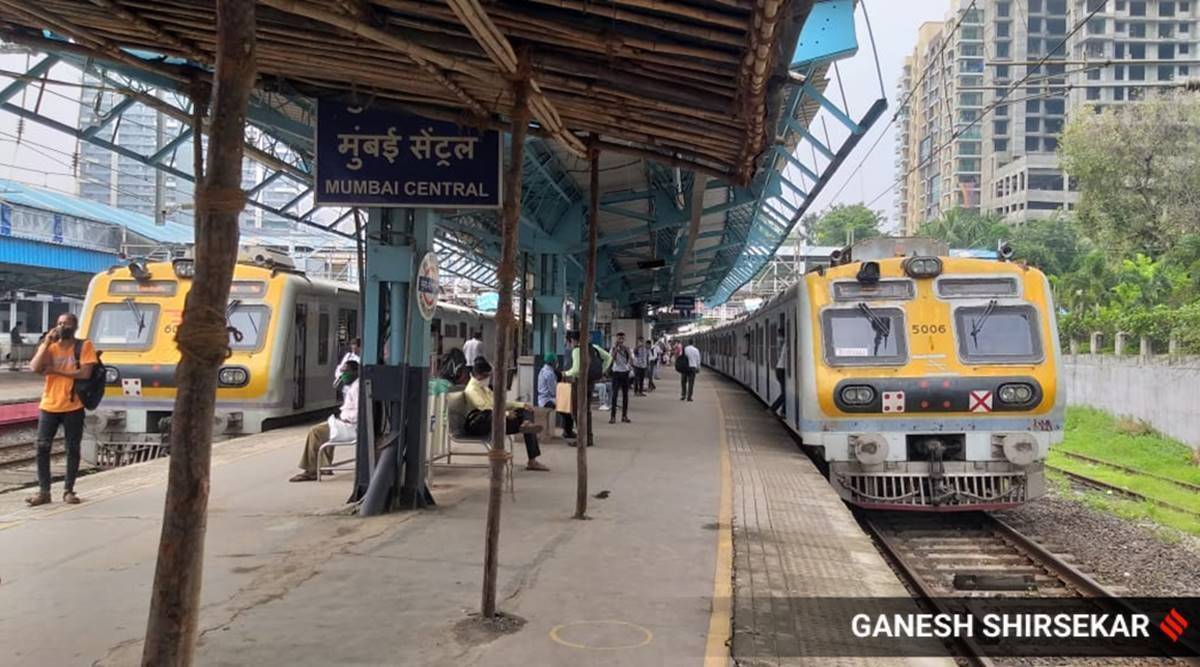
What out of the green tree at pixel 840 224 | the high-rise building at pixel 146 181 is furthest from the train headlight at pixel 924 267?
the green tree at pixel 840 224

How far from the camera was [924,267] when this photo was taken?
9289mm

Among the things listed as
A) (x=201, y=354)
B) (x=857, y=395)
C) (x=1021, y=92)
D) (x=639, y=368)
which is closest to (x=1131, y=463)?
(x=857, y=395)

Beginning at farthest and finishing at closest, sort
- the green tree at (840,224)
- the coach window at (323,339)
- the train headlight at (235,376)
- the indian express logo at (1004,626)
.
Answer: the green tree at (840,224), the coach window at (323,339), the train headlight at (235,376), the indian express logo at (1004,626)

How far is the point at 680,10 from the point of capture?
4371 millimetres

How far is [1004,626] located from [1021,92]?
304ft

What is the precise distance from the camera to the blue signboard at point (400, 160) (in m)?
7.17

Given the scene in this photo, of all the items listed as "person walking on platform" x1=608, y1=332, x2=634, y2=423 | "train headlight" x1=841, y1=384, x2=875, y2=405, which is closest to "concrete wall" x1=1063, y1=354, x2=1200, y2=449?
"person walking on platform" x1=608, y1=332, x2=634, y2=423

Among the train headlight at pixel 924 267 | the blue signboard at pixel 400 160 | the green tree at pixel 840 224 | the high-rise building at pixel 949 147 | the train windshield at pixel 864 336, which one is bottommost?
the train windshield at pixel 864 336

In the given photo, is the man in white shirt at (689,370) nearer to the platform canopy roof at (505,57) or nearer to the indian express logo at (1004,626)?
the platform canopy roof at (505,57)

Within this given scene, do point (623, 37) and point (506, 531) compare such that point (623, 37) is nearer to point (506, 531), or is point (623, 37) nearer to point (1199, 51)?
point (506, 531)

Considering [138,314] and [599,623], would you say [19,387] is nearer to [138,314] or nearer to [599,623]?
[138,314]

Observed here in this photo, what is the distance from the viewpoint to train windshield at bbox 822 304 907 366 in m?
9.21

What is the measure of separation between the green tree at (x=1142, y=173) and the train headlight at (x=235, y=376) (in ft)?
97.4

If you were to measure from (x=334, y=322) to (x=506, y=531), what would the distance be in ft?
29.9
